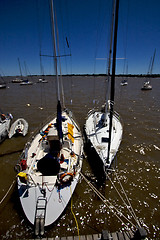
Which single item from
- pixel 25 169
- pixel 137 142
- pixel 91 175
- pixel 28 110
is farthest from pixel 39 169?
pixel 28 110

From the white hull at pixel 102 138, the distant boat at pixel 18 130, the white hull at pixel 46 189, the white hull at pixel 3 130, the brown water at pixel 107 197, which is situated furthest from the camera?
the distant boat at pixel 18 130

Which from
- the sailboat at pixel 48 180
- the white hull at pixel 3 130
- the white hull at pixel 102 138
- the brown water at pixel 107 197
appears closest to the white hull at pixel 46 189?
the sailboat at pixel 48 180

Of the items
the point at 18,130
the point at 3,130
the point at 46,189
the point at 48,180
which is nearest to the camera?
the point at 46,189

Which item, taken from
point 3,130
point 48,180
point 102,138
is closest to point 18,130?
point 3,130

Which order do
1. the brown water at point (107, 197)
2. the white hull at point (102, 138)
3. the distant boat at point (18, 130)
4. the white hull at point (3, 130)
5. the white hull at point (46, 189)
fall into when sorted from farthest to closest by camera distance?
the distant boat at point (18, 130), the white hull at point (3, 130), the white hull at point (102, 138), the brown water at point (107, 197), the white hull at point (46, 189)

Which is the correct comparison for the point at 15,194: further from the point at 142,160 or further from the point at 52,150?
the point at 142,160

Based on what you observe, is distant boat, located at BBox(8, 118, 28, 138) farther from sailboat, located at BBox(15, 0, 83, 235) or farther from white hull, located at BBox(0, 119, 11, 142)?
sailboat, located at BBox(15, 0, 83, 235)

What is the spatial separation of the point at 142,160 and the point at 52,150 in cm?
887

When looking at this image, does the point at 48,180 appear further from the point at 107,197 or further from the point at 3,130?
the point at 3,130

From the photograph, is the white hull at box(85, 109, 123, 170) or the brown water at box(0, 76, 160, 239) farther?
the white hull at box(85, 109, 123, 170)

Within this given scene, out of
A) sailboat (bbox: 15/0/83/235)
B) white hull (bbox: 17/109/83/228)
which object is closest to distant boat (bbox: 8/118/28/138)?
sailboat (bbox: 15/0/83/235)

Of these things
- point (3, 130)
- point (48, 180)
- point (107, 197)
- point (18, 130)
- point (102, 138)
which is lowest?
point (107, 197)

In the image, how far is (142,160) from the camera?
12.3 meters

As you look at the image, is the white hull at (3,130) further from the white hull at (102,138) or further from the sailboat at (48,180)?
the white hull at (102,138)
